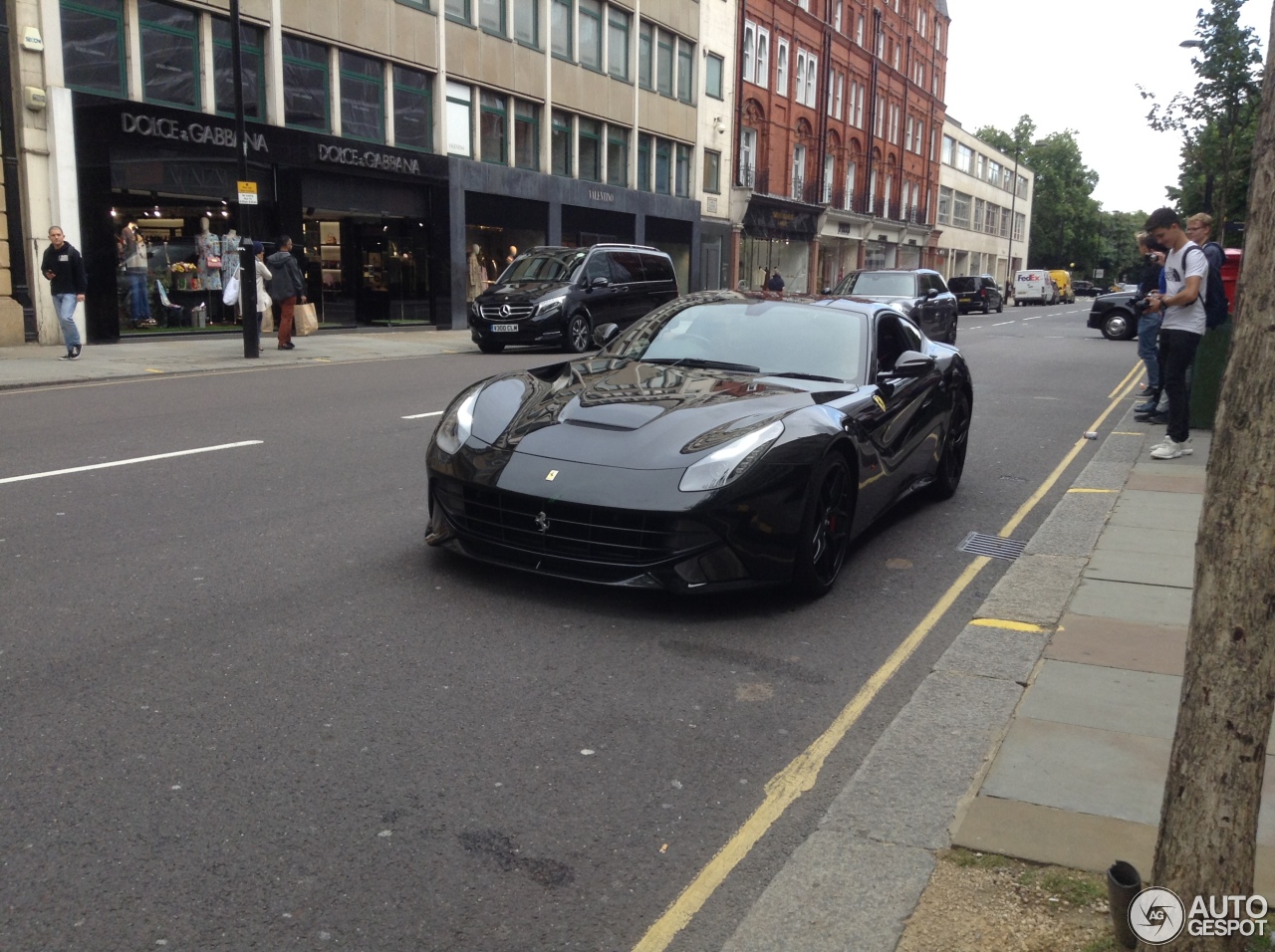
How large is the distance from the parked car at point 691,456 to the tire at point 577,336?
47.2 ft

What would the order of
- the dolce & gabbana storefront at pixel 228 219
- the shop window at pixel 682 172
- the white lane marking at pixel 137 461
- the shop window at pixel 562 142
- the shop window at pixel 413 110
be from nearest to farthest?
the white lane marking at pixel 137 461 < the dolce & gabbana storefront at pixel 228 219 < the shop window at pixel 413 110 < the shop window at pixel 562 142 < the shop window at pixel 682 172

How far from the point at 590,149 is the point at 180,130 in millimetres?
16337

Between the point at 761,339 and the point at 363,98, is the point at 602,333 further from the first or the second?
the point at 761,339

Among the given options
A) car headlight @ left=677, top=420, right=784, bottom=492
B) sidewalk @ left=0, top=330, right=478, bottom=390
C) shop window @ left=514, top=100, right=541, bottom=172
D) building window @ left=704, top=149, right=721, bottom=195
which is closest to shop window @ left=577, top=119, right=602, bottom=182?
shop window @ left=514, top=100, right=541, bottom=172

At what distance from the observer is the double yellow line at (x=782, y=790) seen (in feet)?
9.36

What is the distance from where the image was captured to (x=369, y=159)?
2633 centimetres

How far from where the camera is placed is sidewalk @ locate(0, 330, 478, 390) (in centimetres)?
1526

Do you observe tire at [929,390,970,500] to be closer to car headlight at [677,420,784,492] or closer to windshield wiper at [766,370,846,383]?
windshield wiper at [766,370,846,383]

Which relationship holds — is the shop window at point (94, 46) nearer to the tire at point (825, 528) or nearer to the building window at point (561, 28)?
the building window at point (561, 28)

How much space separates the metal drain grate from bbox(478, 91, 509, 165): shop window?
84.2ft

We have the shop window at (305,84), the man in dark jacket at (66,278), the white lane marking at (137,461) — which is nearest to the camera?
the white lane marking at (137,461)

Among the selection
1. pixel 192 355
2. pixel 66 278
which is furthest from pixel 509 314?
pixel 66 278

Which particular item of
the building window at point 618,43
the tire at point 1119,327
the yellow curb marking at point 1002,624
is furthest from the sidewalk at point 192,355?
the tire at point 1119,327

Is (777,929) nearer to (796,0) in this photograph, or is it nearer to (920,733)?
(920,733)
